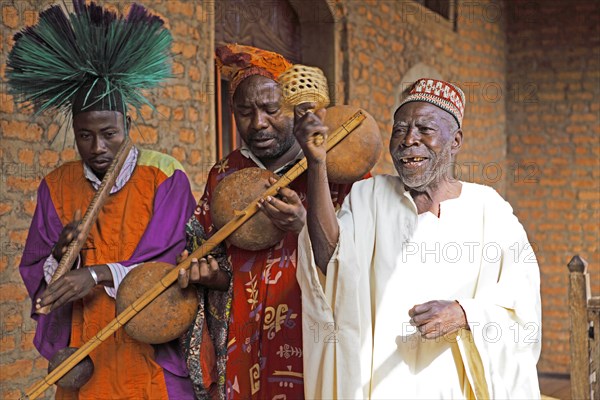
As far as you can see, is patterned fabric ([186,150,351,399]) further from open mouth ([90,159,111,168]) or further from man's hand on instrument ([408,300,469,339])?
man's hand on instrument ([408,300,469,339])

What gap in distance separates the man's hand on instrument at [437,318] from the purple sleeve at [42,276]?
57.0 inches

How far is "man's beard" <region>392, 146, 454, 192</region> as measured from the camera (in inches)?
99.6

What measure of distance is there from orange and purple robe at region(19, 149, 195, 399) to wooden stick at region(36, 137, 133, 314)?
0.08m

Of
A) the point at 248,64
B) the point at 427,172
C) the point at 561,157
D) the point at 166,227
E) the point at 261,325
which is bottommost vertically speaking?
the point at 261,325

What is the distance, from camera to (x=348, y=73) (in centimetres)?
748

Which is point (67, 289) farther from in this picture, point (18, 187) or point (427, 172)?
point (18, 187)

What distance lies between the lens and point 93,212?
9.91ft

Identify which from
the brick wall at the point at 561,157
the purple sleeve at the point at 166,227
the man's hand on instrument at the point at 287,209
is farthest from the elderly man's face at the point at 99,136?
the brick wall at the point at 561,157

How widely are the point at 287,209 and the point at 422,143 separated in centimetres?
46

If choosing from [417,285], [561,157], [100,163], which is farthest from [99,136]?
[561,157]

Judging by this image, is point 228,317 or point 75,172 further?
point 75,172

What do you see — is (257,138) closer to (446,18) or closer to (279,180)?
(279,180)

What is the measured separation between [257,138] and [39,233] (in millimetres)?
971

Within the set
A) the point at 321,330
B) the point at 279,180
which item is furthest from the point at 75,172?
the point at 321,330
